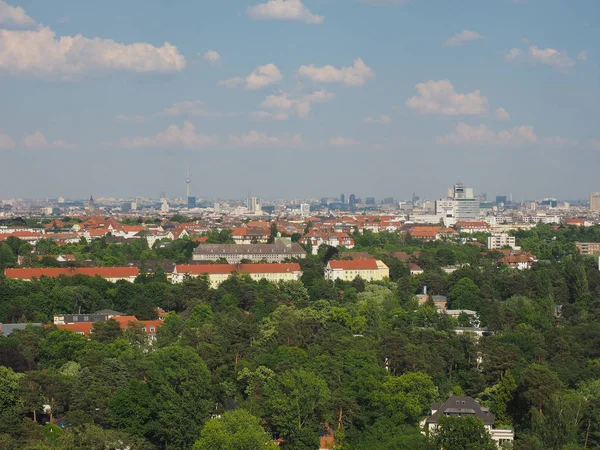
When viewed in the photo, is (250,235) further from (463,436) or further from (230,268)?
(463,436)

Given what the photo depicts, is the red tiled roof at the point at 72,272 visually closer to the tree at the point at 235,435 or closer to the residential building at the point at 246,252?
the residential building at the point at 246,252

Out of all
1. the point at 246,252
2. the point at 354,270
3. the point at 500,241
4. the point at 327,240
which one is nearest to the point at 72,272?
the point at 246,252

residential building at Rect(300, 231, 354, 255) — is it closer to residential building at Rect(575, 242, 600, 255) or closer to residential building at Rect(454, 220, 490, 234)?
residential building at Rect(575, 242, 600, 255)

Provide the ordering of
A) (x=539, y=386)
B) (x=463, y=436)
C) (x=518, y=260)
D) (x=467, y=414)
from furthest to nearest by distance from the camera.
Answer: (x=518, y=260) < (x=539, y=386) < (x=467, y=414) < (x=463, y=436)

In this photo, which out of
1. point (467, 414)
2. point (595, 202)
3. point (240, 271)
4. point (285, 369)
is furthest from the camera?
point (595, 202)

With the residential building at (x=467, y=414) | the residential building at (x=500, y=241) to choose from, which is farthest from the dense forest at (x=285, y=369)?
the residential building at (x=500, y=241)

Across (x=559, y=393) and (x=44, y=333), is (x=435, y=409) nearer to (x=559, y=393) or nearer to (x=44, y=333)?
(x=559, y=393)
